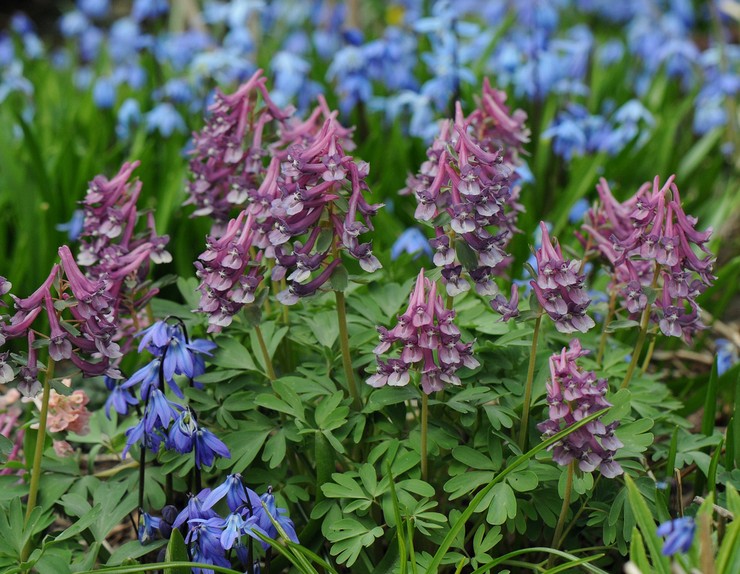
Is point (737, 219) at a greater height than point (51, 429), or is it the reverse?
point (51, 429)

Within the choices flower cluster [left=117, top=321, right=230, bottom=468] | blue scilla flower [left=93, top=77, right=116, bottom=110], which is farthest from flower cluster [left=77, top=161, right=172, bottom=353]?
blue scilla flower [left=93, top=77, right=116, bottom=110]

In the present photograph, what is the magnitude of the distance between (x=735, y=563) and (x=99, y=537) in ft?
4.32

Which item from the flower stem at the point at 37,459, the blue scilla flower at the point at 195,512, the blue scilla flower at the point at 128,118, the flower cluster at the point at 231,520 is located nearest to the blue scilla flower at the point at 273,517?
the flower cluster at the point at 231,520

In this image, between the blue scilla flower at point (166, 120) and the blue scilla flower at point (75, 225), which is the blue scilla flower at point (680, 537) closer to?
the blue scilla flower at point (75, 225)

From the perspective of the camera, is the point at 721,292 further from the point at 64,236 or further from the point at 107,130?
the point at 107,130

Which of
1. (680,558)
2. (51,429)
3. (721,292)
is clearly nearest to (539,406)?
(680,558)

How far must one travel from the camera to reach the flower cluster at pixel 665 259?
1.79m

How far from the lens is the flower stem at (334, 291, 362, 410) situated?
1.90 metres

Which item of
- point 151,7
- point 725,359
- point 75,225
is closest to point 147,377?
point 75,225

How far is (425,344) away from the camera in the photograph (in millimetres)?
1689

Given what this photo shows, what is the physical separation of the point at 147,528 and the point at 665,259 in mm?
1255

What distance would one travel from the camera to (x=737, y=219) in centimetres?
393

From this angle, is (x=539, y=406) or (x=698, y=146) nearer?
(x=539, y=406)

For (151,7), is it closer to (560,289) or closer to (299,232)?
(299,232)
